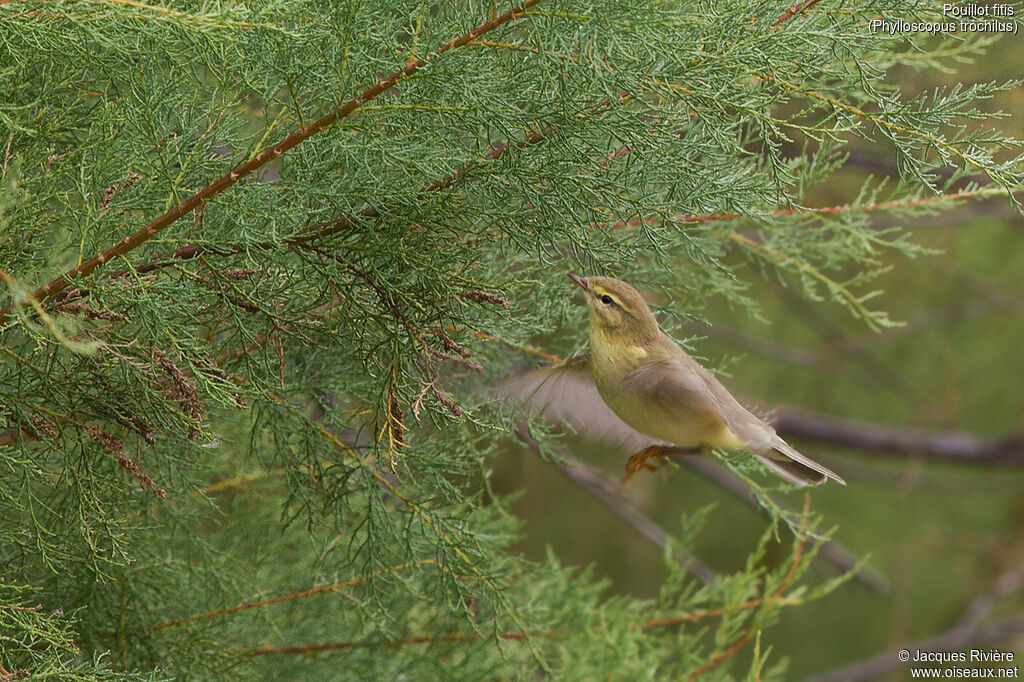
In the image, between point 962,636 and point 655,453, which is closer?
point 655,453

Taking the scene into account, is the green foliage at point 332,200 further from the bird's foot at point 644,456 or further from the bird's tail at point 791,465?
the bird's tail at point 791,465

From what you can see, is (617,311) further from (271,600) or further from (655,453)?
(271,600)

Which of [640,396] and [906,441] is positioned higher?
[640,396]

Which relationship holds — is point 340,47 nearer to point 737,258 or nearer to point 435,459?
point 435,459

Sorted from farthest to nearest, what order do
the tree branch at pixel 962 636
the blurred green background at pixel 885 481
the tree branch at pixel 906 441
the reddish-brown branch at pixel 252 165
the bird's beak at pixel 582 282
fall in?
1. the blurred green background at pixel 885 481
2. the tree branch at pixel 962 636
3. the tree branch at pixel 906 441
4. the bird's beak at pixel 582 282
5. the reddish-brown branch at pixel 252 165

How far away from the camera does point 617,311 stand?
72.7 inches

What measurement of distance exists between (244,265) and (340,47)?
38 cm

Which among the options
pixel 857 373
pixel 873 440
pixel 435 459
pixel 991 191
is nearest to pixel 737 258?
pixel 857 373

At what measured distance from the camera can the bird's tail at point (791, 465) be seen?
2.00 metres

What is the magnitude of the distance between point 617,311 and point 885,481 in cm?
434

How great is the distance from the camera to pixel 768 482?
A: 6.60m

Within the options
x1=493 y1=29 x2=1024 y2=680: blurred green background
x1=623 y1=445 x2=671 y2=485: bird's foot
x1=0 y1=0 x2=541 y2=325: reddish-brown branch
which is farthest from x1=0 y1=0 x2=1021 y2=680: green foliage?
x1=493 y1=29 x2=1024 y2=680: blurred green background

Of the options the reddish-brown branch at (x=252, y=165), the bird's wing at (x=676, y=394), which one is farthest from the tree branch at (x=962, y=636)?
the reddish-brown branch at (x=252, y=165)

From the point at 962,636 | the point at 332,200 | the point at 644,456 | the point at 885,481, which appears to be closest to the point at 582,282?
the point at 644,456
